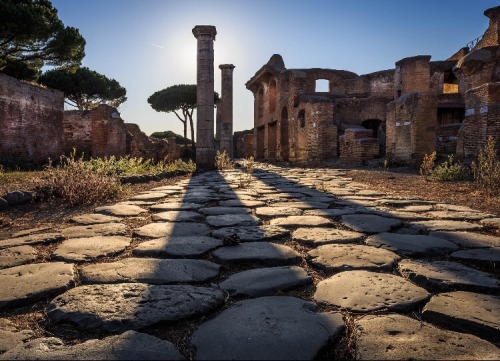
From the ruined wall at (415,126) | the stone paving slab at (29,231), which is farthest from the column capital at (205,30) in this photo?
the stone paving slab at (29,231)

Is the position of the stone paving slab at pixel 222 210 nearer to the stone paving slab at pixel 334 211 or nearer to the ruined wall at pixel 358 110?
the stone paving slab at pixel 334 211

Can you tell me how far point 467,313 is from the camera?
1179 mm

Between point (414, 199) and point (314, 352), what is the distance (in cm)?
367

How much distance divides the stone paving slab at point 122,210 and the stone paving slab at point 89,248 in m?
0.91

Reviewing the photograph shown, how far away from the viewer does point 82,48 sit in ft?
58.2

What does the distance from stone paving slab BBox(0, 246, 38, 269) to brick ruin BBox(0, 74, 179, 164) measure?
1040 centimetres

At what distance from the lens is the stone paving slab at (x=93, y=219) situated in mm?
2863

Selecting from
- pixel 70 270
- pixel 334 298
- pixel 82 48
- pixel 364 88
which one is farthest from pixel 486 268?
pixel 364 88

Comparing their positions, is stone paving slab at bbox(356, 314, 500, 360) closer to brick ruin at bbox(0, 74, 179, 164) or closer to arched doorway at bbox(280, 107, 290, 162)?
brick ruin at bbox(0, 74, 179, 164)

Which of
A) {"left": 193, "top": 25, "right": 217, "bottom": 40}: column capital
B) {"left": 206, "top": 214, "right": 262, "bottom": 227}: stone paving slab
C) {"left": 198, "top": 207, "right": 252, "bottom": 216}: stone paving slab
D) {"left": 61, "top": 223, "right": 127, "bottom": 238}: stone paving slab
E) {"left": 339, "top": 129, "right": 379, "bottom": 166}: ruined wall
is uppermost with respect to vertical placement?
{"left": 193, "top": 25, "right": 217, "bottom": 40}: column capital

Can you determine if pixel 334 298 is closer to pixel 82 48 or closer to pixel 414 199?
pixel 414 199

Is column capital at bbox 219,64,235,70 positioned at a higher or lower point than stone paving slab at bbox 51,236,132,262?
higher

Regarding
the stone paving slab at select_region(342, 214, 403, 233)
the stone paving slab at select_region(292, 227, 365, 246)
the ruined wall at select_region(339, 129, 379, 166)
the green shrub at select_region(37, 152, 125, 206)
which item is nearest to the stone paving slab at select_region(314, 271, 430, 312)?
the stone paving slab at select_region(292, 227, 365, 246)

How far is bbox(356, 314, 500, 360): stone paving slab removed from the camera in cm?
95
